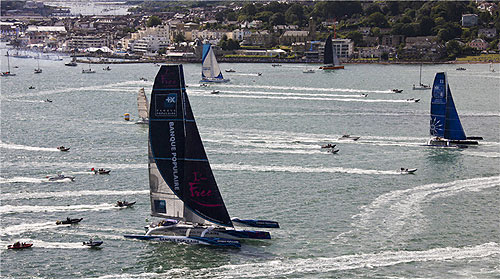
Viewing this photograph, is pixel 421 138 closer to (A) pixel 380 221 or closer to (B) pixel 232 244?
(A) pixel 380 221

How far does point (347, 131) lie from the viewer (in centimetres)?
4366

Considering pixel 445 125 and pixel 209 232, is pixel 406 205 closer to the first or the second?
pixel 209 232

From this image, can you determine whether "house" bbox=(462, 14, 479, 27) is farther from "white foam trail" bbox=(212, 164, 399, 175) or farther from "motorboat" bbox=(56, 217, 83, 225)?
"motorboat" bbox=(56, 217, 83, 225)

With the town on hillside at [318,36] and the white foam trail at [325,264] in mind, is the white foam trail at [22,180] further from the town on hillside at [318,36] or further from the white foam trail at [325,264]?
the town on hillside at [318,36]

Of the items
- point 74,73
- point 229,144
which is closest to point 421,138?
point 229,144

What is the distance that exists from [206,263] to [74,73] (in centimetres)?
7432

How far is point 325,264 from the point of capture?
70.2 feet

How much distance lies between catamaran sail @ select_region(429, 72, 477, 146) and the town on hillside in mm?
65852

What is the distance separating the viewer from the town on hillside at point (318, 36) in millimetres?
109375

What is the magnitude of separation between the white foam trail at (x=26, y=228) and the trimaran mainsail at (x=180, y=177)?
11.7 feet

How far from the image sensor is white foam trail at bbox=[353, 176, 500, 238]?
24.8m

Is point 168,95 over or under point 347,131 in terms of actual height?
over

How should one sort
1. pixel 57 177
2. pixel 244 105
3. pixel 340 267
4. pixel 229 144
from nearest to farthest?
1. pixel 340 267
2. pixel 57 177
3. pixel 229 144
4. pixel 244 105

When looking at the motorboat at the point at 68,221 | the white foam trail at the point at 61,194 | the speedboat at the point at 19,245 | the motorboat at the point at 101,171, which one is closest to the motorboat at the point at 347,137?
the motorboat at the point at 101,171
